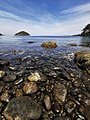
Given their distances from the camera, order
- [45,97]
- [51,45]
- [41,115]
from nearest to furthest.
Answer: [41,115]
[45,97]
[51,45]

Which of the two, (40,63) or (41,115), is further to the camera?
(40,63)

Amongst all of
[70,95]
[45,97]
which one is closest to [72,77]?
[70,95]

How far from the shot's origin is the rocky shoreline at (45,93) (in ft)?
26.8

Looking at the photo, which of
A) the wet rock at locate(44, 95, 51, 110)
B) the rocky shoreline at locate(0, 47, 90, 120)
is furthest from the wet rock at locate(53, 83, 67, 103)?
the wet rock at locate(44, 95, 51, 110)

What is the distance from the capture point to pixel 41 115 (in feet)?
26.7

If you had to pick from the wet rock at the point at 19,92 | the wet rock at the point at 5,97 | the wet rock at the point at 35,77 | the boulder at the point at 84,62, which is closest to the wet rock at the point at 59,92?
the wet rock at the point at 35,77

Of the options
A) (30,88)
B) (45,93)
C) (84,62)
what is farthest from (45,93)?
(84,62)

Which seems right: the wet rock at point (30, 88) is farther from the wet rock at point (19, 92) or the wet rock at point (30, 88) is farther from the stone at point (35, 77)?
the stone at point (35, 77)

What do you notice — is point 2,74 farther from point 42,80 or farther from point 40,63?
point 40,63

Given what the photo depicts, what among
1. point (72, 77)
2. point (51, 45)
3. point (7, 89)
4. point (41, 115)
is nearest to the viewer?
point (41, 115)

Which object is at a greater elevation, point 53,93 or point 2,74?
point 2,74

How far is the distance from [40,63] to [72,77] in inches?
160

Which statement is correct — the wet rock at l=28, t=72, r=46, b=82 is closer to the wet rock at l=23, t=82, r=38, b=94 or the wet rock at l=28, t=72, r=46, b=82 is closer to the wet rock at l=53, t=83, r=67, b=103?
the wet rock at l=23, t=82, r=38, b=94

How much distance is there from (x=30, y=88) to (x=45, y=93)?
1.05 metres
